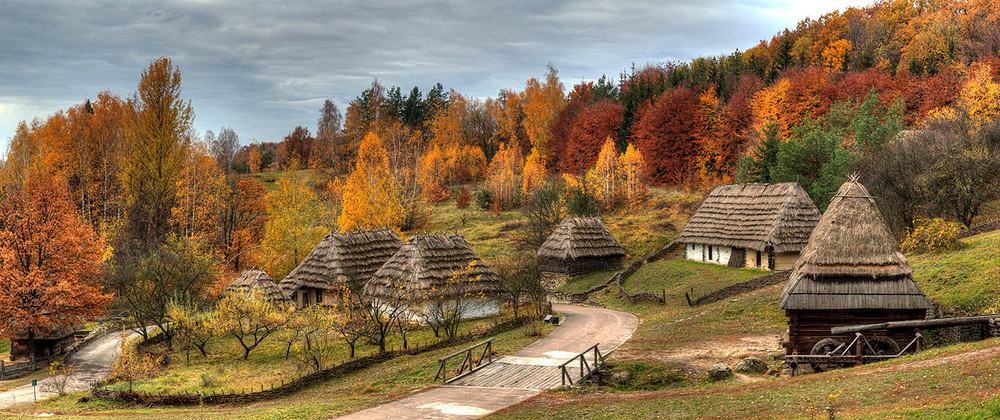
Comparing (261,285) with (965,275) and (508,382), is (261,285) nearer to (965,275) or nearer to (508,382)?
(508,382)

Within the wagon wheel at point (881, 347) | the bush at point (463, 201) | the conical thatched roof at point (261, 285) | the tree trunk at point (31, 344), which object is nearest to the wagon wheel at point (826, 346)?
the wagon wheel at point (881, 347)

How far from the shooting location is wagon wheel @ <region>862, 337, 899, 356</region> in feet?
66.1

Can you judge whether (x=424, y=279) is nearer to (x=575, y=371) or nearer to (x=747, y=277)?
(x=575, y=371)

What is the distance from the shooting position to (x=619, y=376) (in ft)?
66.5

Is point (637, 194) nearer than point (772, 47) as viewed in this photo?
Yes

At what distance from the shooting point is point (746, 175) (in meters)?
54.0

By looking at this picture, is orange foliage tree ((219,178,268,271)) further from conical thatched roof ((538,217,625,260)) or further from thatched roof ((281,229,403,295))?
conical thatched roof ((538,217,625,260))

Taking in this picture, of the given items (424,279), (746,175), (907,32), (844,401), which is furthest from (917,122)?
(844,401)

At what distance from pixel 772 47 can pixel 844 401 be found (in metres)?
96.2

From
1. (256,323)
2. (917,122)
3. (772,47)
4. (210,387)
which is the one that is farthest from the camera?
(772,47)

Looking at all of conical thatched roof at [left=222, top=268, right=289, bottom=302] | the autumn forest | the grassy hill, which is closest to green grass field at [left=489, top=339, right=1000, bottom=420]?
the grassy hill

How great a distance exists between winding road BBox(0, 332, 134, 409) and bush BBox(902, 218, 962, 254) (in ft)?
120

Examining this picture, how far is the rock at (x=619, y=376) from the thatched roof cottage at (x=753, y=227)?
2225 cm

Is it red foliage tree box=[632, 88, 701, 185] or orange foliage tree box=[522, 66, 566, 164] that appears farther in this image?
orange foliage tree box=[522, 66, 566, 164]
